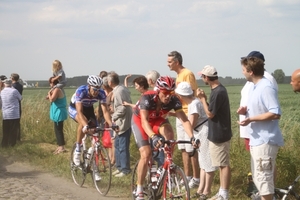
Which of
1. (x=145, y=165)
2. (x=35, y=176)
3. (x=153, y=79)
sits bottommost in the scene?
(x=35, y=176)

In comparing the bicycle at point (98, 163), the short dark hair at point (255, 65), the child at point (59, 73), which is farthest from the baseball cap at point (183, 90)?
the child at point (59, 73)

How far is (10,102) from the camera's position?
15.8 meters

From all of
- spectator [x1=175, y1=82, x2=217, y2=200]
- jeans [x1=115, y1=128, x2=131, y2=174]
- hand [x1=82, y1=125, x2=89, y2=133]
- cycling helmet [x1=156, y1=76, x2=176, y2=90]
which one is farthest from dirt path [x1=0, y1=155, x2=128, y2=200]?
cycling helmet [x1=156, y1=76, x2=176, y2=90]

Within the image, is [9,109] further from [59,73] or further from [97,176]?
[97,176]

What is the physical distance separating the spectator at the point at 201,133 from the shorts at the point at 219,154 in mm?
397

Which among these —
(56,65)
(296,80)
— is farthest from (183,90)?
(56,65)

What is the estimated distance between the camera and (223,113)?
842 cm

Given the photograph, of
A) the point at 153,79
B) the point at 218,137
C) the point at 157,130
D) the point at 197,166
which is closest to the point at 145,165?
the point at 157,130

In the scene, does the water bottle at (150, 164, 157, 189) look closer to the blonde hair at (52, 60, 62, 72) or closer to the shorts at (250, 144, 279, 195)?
the shorts at (250, 144, 279, 195)

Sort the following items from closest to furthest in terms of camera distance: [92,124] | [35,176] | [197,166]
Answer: [197,166]
[92,124]
[35,176]

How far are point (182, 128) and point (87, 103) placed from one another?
205 centimetres

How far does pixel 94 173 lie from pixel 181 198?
9.95ft

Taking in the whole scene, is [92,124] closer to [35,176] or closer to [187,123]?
[35,176]

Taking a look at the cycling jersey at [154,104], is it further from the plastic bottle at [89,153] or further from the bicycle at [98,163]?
the plastic bottle at [89,153]
